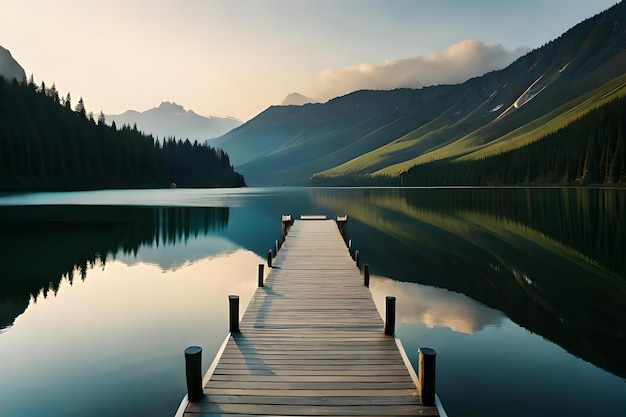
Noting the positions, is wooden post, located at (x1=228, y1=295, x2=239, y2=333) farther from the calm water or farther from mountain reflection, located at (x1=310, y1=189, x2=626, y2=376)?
mountain reflection, located at (x1=310, y1=189, x2=626, y2=376)

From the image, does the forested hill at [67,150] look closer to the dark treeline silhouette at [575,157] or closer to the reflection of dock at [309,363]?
the reflection of dock at [309,363]

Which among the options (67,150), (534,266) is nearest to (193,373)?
(534,266)

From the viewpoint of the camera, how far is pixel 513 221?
44.9 meters

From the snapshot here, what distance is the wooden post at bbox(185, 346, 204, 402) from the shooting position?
689 cm

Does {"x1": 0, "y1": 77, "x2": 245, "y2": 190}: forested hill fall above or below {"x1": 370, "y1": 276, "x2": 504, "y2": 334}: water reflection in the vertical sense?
above

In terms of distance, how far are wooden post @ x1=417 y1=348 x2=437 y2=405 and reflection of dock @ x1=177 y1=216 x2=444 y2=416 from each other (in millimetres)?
27

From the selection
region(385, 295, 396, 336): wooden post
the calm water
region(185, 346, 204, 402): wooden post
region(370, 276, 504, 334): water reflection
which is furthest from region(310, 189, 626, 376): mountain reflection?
region(185, 346, 204, 402): wooden post

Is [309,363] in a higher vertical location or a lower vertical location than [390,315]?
lower

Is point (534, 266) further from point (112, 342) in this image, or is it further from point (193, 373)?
point (193, 373)

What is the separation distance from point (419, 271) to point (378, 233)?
601 inches

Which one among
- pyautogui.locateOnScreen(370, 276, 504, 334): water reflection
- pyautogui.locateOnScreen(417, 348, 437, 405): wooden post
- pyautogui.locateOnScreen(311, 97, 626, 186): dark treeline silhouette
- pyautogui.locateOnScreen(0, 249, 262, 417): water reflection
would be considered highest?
pyautogui.locateOnScreen(311, 97, 626, 186): dark treeline silhouette

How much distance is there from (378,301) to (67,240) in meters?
28.2

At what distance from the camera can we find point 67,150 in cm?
13000

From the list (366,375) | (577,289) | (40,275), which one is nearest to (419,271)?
(577,289)
